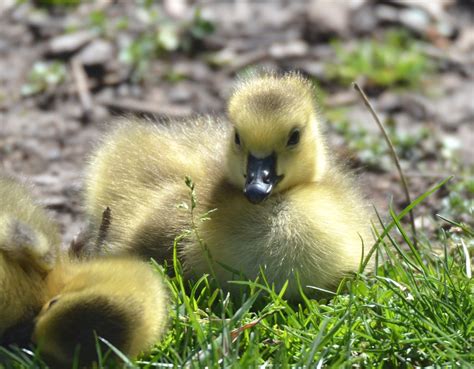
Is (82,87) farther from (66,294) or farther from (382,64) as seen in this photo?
(66,294)

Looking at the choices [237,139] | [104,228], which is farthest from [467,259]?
[104,228]

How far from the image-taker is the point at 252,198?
110 inches

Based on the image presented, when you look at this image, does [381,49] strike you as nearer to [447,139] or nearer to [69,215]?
[447,139]

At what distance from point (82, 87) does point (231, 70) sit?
2.91ft

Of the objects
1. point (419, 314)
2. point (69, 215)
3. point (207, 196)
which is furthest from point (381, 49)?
point (419, 314)

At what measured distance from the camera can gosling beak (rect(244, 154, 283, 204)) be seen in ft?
9.16

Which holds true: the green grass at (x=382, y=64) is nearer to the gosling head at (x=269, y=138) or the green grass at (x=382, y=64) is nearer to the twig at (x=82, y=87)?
the twig at (x=82, y=87)

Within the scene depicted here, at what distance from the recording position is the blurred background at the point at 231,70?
14.8 feet

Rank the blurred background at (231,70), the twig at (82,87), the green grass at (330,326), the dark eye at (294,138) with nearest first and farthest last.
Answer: the green grass at (330,326)
the dark eye at (294,138)
the blurred background at (231,70)
the twig at (82,87)

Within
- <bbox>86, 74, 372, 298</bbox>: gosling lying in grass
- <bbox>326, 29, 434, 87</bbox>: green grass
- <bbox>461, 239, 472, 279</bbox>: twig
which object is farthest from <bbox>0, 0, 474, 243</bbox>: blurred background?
<bbox>461, 239, 472, 279</bbox>: twig

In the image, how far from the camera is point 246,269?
9.33ft

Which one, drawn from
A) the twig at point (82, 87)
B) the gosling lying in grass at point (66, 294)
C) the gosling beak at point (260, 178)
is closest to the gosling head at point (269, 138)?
the gosling beak at point (260, 178)

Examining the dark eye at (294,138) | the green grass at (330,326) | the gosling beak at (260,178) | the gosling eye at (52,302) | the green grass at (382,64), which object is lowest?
the green grass at (330,326)

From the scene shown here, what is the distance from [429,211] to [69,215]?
1.61m
